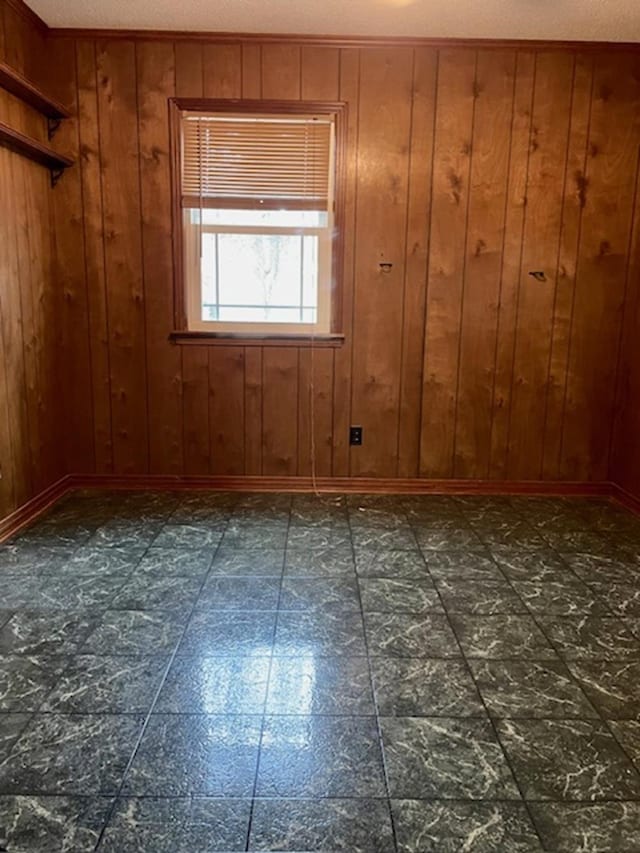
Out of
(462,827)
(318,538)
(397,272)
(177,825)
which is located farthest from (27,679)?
(397,272)

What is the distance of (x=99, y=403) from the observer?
3785 mm

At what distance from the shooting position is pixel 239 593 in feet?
8.20

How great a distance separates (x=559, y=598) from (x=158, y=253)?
272 cm

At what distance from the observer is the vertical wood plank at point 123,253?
348 cm

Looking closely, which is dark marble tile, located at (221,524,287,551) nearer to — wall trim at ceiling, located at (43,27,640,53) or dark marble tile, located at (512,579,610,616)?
dark marble tile, located at (512,579,610,616)

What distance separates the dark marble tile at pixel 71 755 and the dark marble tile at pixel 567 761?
0.98m

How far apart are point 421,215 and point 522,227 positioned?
22.7 inches

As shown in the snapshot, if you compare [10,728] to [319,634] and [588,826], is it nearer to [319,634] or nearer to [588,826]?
[319,634]

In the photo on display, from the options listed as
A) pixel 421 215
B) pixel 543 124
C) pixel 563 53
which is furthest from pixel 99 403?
pixel 563 53

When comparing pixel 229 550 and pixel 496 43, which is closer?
pixel 229 550

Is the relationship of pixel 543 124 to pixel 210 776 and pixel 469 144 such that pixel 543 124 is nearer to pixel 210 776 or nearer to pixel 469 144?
pixel 469 144

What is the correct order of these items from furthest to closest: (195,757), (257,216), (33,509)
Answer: (257,216)
(33,509)
(195,757)

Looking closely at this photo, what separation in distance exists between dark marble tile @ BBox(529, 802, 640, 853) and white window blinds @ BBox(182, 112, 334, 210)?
3.06 meters

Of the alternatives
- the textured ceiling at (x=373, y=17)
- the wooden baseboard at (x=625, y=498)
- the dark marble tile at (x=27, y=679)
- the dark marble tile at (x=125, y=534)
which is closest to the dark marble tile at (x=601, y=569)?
the wooden baseboard at (x=625, y=498)
